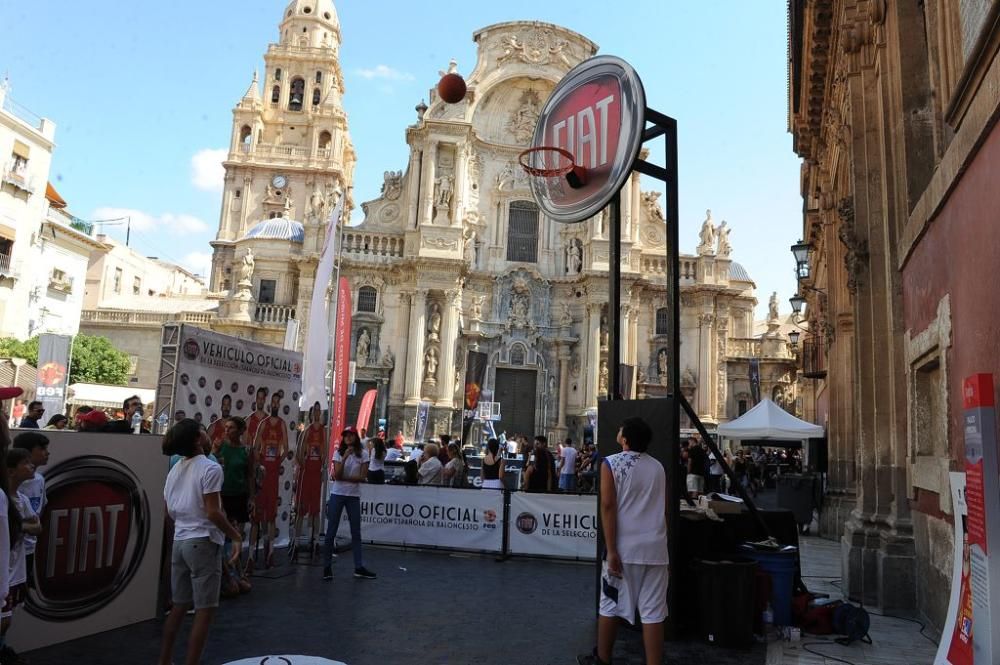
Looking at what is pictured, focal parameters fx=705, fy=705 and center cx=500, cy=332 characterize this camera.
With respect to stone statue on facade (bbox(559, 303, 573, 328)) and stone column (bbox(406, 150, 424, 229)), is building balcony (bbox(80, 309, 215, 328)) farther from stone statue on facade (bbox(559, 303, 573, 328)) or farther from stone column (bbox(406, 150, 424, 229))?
stone statue on facade (bbox(559, 303, 573, 328))

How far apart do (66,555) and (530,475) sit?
800 cm

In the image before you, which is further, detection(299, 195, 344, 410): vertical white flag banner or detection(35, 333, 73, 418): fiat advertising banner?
detection(35, 333, 73, 418): fiat advertising banner

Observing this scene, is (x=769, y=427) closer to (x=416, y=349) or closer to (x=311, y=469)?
(x=311, y=469)

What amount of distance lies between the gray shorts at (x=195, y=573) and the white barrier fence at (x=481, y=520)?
7.11 meters

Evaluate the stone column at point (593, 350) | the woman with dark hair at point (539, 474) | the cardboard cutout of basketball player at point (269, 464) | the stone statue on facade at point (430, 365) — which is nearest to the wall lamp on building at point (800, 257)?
the woman with dark hair at point (539, 474)

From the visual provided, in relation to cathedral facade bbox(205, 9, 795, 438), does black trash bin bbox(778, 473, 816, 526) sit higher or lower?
lower

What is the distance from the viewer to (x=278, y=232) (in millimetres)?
38844

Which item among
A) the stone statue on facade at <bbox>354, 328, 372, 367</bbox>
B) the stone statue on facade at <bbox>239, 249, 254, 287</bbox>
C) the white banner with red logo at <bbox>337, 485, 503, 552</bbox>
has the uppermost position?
the stone statue on facade at <bbox>239, 249, 254, 287</bbox>

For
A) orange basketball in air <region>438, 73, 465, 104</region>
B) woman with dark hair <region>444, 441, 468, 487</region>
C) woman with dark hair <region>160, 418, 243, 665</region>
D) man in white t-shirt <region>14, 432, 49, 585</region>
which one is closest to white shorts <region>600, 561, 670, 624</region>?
woman with dark hair <region>160, 418, 243, 665</region>

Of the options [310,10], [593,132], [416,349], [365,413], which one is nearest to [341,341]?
[593,132]

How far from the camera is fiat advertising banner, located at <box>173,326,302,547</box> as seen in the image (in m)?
8.73

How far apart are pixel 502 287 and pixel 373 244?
674 centimetres

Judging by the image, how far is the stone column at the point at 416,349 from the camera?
3241cm

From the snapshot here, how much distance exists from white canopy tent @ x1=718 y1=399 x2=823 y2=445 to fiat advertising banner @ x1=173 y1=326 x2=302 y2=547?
11.5 meters
